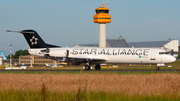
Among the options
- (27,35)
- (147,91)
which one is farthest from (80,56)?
(147,91)

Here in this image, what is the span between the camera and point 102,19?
99062 millimetres

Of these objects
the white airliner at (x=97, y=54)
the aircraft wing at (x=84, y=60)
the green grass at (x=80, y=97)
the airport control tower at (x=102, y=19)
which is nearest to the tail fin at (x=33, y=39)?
the white airliner at (x=97, y=54)

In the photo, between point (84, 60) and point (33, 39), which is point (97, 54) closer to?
point (84, 60)

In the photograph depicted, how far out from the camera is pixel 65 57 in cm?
3794

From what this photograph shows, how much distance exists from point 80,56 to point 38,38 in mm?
7851

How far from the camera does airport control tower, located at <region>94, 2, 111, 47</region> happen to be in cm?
9888

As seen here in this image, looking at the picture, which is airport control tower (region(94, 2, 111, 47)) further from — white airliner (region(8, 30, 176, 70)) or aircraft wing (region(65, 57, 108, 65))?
aircraft wing (region(65, 57, 108, 65))

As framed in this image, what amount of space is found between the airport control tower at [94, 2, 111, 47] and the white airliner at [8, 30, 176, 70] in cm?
5841

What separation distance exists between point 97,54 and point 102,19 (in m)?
61.4

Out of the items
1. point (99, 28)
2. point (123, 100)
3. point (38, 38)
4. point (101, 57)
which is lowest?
point (123, 100)

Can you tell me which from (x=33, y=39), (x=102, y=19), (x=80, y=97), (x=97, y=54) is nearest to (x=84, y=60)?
(x=97, y=54)

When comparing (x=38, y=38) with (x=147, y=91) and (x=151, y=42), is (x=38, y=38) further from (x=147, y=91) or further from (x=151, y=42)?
(x=151, y=42)

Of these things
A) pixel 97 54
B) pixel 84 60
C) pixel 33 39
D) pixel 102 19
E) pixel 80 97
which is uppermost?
pixel 102 19

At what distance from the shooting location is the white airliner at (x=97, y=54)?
3788 centimetres
